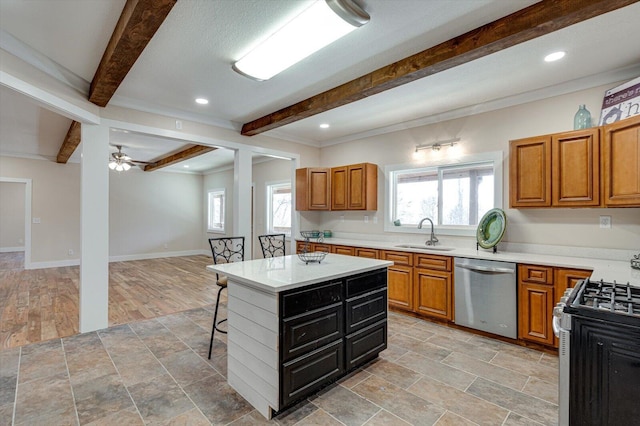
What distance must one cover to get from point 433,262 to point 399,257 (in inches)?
17.8

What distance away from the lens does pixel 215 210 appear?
30.0 feet

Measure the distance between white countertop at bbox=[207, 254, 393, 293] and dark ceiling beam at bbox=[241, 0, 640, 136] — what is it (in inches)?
66.8

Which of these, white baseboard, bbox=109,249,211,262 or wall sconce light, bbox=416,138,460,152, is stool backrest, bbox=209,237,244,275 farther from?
white baseboard, bbox=109,249,211,262

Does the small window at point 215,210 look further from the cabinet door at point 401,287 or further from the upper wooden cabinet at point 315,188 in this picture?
the cabinet door at point 401,287

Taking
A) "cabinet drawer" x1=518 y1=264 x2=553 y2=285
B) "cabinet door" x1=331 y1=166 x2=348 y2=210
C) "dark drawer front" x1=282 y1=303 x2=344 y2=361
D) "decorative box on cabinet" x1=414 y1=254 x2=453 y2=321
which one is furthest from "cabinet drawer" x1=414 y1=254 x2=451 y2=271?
"dark drawer front" x1=282 y1=303 x2=344 y2=361

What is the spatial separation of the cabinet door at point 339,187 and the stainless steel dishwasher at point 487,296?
2146 mm

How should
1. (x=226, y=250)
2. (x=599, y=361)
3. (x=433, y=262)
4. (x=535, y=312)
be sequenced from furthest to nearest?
(x=433, y=262) < (x=226, y=250) < (x=535, y=312) < (x=599, y=361)

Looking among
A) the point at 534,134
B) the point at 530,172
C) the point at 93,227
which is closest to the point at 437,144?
the point at 534,134

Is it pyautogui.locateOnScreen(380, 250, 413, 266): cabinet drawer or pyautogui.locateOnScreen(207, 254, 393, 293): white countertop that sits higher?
pyautogui.locateOnScreen(207, 254, 393, 293): white countertop

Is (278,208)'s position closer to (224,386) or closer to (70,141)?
(70,141)

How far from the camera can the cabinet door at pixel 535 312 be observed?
2809 mm

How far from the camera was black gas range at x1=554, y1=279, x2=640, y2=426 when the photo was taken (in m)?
1.33

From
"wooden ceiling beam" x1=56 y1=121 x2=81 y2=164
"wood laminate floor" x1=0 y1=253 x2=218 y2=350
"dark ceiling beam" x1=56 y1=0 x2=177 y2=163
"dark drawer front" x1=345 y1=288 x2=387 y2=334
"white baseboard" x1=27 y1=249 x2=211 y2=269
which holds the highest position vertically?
"wooden ceiling beam" x1=56 y1=121 x2=81 y2=164

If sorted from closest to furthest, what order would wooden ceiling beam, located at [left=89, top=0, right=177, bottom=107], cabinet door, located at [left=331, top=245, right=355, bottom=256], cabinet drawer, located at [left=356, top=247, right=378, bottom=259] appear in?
wooden ceiling beam, located at [left=89, top=0, right=177, bottom=107] → cabinet drawer, located at [left=356, top=247, right=378, bottom=259] → cabinet door, located at [left=331, top=245, right=355, bottom=256]
